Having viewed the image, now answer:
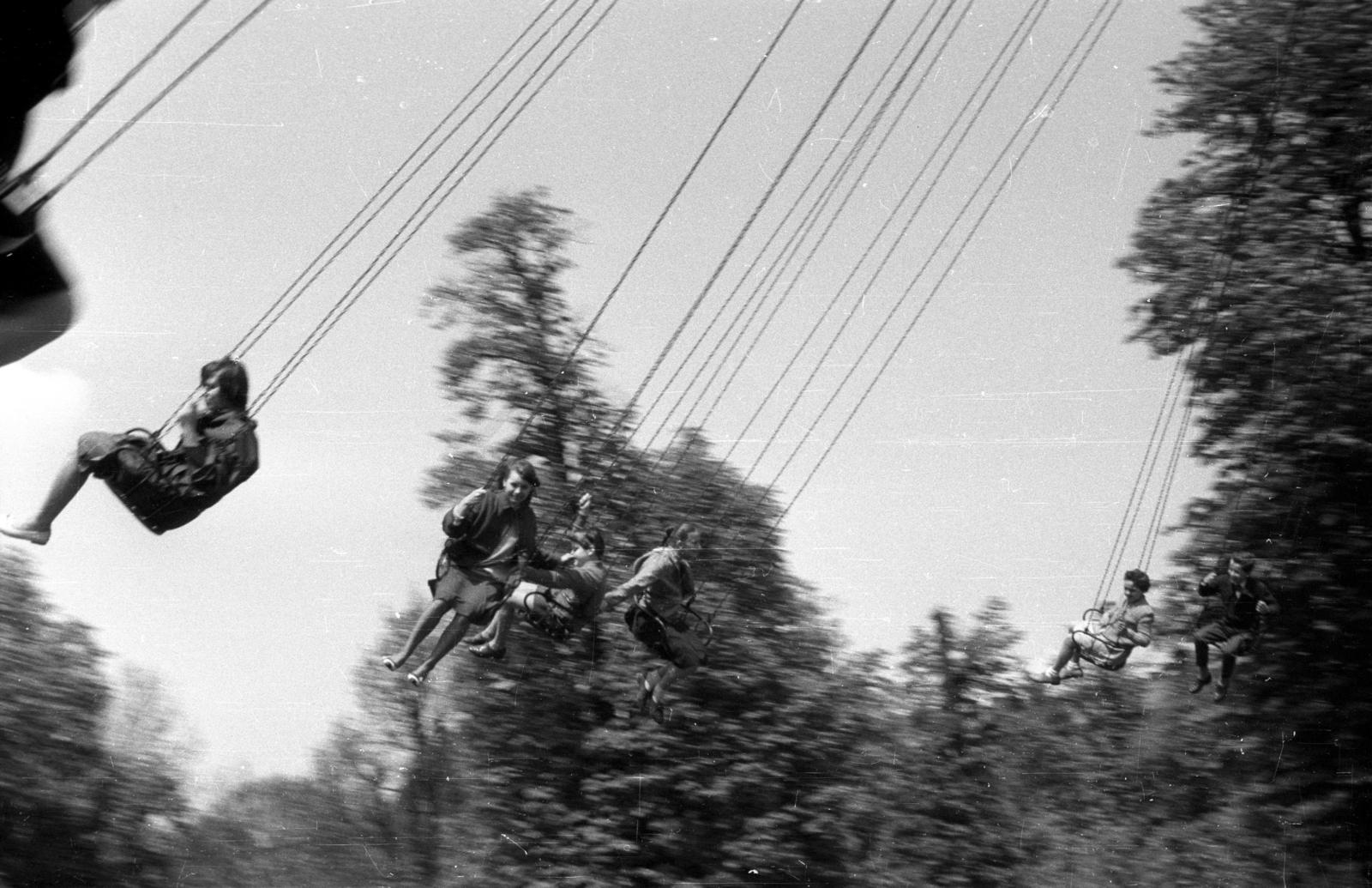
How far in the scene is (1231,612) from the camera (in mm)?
9078

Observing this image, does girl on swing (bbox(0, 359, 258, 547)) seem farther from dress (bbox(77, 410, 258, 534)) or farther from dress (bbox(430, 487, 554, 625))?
dress (bbox(430, 487, 554, 625))

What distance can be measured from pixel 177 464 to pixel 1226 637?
21.5 ft

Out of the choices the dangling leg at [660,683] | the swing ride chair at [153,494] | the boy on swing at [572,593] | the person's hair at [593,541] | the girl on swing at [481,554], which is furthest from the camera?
the dangling leg at [660,683]

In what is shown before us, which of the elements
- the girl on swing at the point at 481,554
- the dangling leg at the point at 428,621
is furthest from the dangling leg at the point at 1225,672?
the dangling leg at the point at 428,621

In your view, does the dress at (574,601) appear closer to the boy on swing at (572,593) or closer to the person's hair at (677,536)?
the boy on swing at (572,593)

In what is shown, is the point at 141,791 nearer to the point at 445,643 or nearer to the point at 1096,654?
the point at 445,643

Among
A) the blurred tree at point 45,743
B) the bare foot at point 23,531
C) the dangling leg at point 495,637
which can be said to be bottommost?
the blurred tree at point 45,743

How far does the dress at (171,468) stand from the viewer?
24.1 feet

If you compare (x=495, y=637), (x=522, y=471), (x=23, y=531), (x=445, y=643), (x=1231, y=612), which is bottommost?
(x=23, y=531)

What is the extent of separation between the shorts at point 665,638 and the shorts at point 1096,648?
2.47 meters

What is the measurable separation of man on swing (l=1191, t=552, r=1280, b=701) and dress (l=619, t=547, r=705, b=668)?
11.0ft

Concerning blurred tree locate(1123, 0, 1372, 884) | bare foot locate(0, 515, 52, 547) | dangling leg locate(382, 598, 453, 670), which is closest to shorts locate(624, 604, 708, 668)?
dangling leg locate(382, 598, 453, 670)

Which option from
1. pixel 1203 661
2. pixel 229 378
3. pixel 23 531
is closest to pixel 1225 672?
pixel 1203 661

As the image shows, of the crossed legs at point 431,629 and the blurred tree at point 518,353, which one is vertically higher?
the blurred tree at point 518,353
